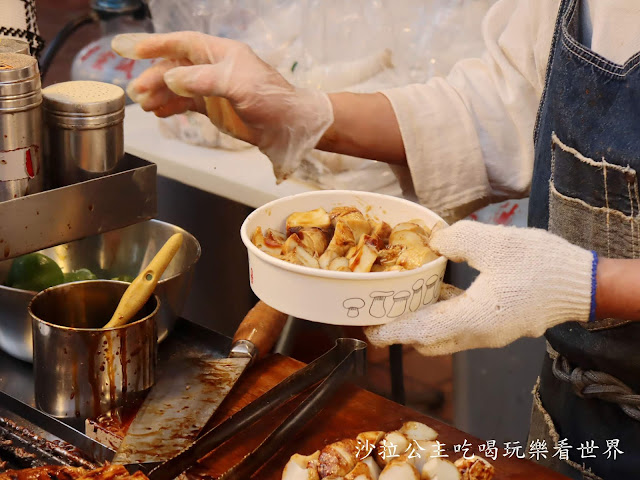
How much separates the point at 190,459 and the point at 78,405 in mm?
222

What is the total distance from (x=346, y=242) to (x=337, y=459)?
318 mm

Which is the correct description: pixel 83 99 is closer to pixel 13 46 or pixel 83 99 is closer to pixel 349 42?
pixel 13 46

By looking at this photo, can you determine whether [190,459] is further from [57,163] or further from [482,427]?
[482,427]

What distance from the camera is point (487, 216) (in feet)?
7.84

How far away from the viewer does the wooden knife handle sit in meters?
1.37

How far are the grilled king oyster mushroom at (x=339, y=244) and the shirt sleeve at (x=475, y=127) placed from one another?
54 centimetres

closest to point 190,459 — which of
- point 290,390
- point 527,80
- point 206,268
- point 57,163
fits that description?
point 290,390

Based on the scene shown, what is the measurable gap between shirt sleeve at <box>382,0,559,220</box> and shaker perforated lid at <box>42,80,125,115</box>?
2.08 ft

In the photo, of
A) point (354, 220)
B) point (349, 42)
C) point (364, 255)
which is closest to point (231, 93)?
point (354, 220)

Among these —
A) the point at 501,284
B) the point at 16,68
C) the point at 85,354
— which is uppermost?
the point at 16,68

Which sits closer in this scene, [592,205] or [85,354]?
[85,354]

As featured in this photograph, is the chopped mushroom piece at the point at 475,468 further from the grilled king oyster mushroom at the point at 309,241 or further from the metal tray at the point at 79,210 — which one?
the metal tray at the point at 79,210

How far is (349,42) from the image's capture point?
2.55m

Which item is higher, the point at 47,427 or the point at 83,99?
the point at 83,99
